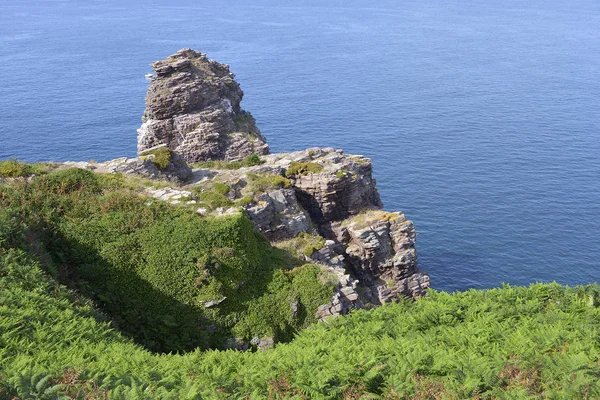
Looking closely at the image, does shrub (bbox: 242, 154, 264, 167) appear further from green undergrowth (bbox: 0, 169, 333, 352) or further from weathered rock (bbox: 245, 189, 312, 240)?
green undergrowth (bbox: 0, 169, 333, 352)

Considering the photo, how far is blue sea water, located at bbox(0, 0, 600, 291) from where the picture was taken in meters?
80.1

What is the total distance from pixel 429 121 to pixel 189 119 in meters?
73.2

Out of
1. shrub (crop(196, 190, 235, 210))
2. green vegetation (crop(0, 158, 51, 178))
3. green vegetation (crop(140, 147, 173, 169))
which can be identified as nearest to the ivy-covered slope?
green vegetation (crop(0, 158, 51, 178))

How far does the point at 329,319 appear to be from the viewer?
30.1 metres

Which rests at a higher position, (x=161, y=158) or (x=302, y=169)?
(x=161, y=158)

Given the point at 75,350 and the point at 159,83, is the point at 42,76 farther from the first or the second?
the point at 75,350

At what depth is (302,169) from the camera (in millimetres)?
56031

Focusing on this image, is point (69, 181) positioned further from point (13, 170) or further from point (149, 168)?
point (149, 168)

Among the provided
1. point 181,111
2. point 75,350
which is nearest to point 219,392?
point 75,350

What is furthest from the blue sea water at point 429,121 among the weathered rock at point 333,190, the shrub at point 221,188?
the shrub at point 221,188

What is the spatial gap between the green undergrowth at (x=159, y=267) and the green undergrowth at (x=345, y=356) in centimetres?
607

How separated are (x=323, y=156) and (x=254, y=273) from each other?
22.9 meters

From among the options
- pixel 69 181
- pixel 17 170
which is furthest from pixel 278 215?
pixel 17 170

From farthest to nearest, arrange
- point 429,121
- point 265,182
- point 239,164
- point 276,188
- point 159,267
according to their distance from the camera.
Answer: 1. point 429,121
2. point 239,164
3. point 265,182
4. point 276,188
5. point 159,267
